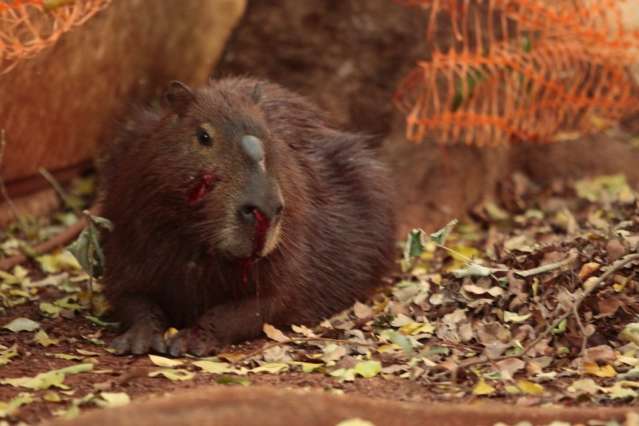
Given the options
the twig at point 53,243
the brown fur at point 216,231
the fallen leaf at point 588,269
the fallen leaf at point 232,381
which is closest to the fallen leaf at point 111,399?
the fallen leaf at point 232,381

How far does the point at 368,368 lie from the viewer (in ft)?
14.0

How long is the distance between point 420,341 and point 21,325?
5.65 ft

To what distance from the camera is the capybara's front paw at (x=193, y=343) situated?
4586 millimetres

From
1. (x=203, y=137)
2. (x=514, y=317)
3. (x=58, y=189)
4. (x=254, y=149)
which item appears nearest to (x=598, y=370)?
(x=514, y=317)

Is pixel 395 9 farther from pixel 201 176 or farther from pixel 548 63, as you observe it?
pixel 201 176

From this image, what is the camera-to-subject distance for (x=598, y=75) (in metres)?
7.64

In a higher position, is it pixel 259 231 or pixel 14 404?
pixel 259 231

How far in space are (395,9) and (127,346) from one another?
362cm

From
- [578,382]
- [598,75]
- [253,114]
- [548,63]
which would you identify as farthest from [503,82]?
[578,382]

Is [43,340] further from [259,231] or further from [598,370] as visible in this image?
[598,370]

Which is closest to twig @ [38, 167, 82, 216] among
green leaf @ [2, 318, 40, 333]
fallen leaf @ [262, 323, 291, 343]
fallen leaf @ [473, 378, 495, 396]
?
green leaf @ [2, 318, 40, 333]

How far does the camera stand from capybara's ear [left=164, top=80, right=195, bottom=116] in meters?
4.74

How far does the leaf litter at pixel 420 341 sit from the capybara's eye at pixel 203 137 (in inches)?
29.5

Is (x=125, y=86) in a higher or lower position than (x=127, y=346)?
higher
